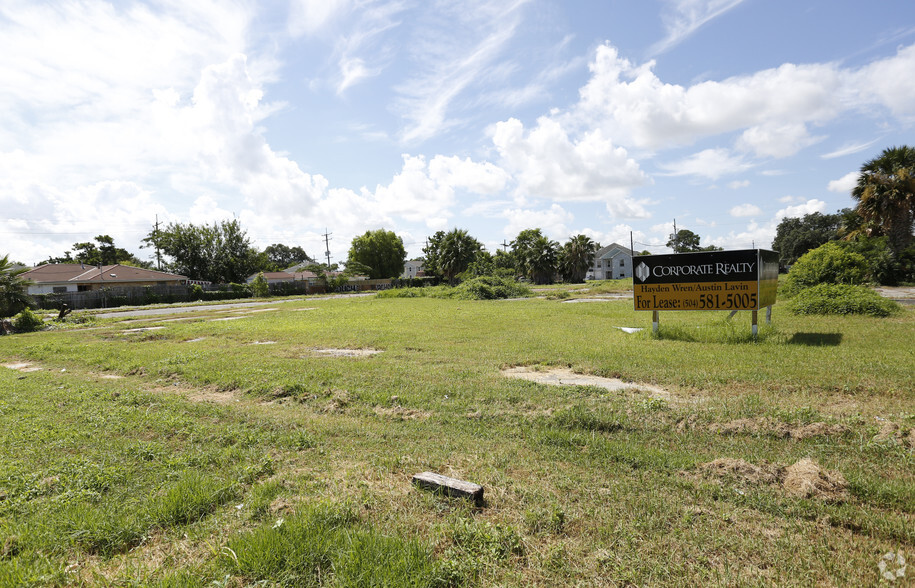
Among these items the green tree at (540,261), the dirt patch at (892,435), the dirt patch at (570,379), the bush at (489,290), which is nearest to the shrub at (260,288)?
the bush at (489,290)

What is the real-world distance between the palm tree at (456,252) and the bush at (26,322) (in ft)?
178

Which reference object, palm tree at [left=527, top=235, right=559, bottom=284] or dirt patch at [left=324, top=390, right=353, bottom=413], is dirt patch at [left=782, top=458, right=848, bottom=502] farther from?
palm tree at [left=527, top=235, right=559, bottom=284]

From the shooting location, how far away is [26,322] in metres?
20.9

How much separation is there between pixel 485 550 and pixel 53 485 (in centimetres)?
402

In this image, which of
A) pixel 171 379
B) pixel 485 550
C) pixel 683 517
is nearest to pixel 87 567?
pixel 485 550

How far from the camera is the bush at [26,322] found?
68.3ft

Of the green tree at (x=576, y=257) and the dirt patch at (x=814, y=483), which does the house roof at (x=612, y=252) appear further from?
the dirt patch at (x=814, y=483)

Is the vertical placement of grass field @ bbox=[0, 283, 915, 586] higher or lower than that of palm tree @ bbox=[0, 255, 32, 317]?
lower

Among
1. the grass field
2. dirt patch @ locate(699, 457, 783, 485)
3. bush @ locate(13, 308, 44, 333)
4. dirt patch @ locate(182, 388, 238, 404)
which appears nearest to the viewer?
the grass field

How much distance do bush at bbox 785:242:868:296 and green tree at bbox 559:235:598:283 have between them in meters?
51.0

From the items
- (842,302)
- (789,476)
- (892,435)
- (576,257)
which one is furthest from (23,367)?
(576,257)

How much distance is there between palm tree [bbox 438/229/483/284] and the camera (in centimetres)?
7206

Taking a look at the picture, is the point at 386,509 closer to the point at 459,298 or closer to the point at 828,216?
the point at 459,298

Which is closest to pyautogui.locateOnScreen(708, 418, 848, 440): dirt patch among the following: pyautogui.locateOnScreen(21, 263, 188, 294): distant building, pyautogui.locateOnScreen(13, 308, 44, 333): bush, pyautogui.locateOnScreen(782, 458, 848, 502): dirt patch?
pyautogui.locateOnScreen(782, 458, 848, 502): dirt patch
